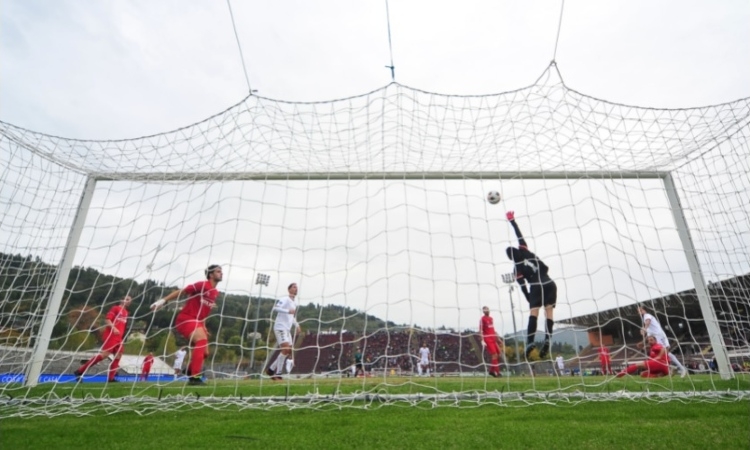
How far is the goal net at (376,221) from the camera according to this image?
14.0 feet

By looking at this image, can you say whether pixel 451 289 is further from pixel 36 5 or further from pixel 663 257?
pixel 36 5

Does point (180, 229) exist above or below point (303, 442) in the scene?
above

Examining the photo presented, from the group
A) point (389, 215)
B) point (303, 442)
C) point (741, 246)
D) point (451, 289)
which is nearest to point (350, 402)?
point (303, 442)

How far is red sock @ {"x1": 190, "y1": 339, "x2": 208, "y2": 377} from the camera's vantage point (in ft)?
15.1

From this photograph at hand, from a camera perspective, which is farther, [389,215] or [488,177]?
[488,177]

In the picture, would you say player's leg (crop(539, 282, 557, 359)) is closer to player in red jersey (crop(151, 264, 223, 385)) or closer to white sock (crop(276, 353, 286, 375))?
white sock (crop(276, 353, 286, 375))

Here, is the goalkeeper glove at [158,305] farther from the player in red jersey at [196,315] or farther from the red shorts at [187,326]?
the red shorts at [187,326]

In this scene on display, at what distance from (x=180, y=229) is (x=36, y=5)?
2.96 meters

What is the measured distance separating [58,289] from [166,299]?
78.9 inches

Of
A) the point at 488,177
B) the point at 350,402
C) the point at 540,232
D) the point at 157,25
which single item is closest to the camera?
the point at 350,402

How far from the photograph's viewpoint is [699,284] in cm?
529

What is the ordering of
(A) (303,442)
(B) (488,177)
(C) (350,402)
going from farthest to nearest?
(B) (488,177) < (C) (350,402) < (A) (303,442)

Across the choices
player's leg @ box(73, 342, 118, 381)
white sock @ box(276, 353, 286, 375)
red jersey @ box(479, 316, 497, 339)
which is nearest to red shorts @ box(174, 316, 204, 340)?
player's leg @ box(73, 342, 118, 381)

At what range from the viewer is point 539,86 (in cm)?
488
